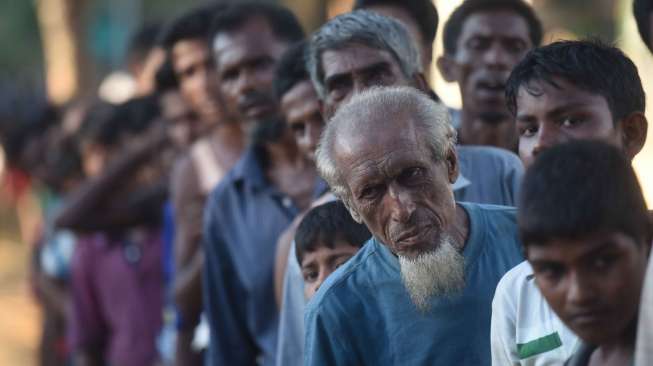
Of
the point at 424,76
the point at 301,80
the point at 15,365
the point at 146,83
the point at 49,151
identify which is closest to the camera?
the point at 424,76

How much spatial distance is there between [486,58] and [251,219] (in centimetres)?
117

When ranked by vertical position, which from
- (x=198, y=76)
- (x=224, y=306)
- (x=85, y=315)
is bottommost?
(x=85, y=315)

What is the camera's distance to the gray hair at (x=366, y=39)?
4789 millimetres

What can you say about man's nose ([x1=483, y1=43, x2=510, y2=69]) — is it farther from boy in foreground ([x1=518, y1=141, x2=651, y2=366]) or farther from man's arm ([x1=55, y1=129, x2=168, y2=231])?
man's arm ([x1=55, y1=129, x2=168, y2=231])

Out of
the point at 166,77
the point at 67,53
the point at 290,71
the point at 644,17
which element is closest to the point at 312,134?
the point at 290,71

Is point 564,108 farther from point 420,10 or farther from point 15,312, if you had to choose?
point 15,312

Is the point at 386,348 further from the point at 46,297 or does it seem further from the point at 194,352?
the point at 46,297

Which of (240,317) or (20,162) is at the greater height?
(20,162)

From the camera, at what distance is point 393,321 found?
11.8ft

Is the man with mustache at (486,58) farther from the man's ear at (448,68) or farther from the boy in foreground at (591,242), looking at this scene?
the boy in foreground at (591,242)

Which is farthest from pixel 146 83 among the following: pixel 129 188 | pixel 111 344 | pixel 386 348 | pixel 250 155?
pixel 386 348

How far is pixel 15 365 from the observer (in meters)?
15.2

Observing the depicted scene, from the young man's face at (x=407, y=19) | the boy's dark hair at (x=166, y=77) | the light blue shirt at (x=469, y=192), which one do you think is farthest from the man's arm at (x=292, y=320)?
the boy's dark hair at (x=166, y=77)

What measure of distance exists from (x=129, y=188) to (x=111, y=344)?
0.99 meters
